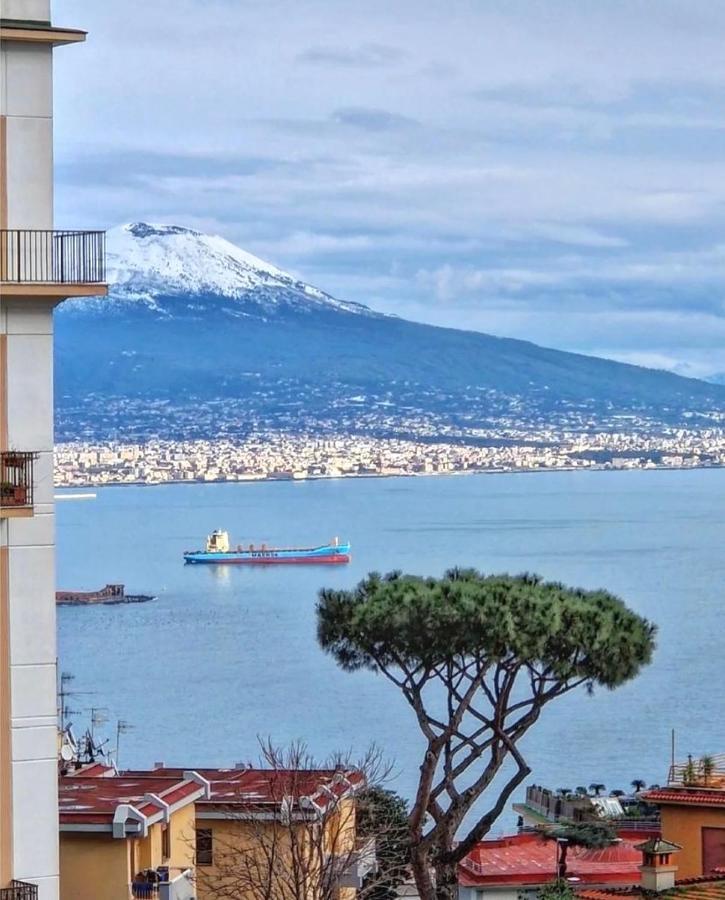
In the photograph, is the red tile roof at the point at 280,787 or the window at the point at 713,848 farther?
the window at the point at 713,848

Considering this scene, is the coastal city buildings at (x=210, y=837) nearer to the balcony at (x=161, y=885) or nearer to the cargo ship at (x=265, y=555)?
the balcony at (x=161, y=885)

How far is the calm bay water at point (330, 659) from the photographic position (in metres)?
51.9

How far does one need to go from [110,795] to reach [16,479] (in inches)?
172

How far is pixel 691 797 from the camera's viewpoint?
15.3 metres

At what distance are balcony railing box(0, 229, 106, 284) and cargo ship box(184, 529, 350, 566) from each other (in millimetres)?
125609

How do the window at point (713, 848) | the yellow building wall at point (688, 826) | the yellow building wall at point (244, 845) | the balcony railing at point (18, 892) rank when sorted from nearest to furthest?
the balcony railing at point (18, 892) < the yellow building wall at point (244, 845) < the window at point (713, 848) < the yellow building wall at point (688, 826)

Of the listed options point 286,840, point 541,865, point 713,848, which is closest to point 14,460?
point 286,840

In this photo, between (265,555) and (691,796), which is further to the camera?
(265,555)

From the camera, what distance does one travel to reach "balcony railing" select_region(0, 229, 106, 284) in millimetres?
8578

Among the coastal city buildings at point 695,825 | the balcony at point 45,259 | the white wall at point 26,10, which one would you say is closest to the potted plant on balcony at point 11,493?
the balcony at point 45,259

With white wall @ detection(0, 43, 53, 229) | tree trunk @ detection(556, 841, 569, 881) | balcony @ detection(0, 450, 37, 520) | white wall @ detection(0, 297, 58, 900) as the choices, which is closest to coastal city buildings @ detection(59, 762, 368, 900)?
white wall @ detection(0, 297, 58, 900)

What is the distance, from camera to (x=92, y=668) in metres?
75.7

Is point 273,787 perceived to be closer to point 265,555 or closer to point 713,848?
point 713,848

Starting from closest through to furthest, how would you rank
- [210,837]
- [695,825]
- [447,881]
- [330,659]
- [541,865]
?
1. [210,837]
2. [447,881]
3. [695,825]
4. [541,865]
5. [330,659]
